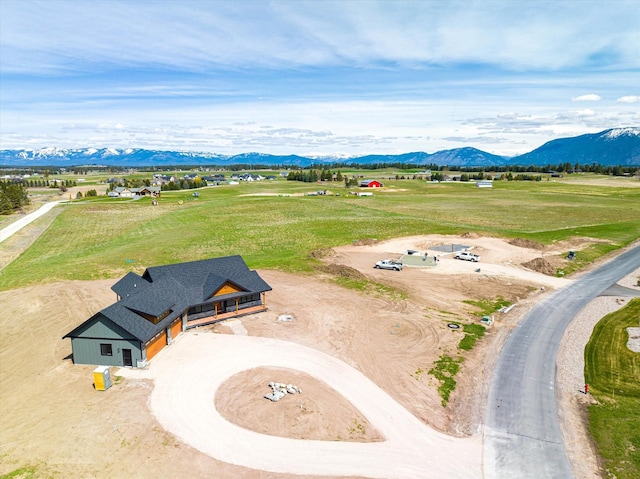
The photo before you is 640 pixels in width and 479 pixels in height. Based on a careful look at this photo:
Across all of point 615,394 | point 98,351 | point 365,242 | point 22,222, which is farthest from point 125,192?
point 615,394

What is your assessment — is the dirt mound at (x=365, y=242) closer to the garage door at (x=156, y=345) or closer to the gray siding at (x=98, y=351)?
the garage door at (x=156, y=345)

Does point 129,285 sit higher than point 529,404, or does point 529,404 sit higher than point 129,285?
point 129,285

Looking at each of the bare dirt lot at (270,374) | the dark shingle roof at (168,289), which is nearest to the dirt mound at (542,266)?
the bare dirt lot at (270,374)

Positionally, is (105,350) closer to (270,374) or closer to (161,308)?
(161,308)

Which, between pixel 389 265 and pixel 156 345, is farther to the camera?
pixel 389 265

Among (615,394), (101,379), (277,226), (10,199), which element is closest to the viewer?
(101,379)

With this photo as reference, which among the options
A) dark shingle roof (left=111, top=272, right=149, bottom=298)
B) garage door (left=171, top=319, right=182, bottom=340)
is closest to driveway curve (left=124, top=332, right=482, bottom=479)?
garage door (left=171, top=319, right=182, bottom=340)

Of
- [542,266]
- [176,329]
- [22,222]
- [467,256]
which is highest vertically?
[542,266]
